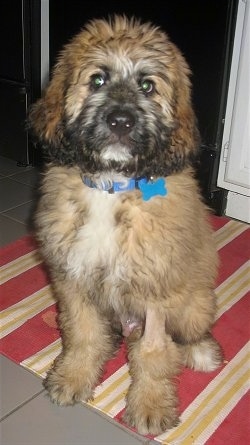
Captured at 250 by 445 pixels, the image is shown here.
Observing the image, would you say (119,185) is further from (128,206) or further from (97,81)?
(97,81)

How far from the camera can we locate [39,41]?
3594 millimetres

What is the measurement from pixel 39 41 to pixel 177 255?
2559 mm

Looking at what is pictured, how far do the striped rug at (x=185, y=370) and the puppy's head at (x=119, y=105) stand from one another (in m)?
0.85

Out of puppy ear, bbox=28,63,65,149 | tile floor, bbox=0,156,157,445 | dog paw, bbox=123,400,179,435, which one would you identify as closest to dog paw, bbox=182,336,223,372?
dog paw, bbox=123,400,179,435

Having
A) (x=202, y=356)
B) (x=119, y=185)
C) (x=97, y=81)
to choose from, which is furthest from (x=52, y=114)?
(x=202, y=356)

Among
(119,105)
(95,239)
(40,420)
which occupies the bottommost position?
(40,420)

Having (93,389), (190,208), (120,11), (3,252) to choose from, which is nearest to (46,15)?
(120,11)

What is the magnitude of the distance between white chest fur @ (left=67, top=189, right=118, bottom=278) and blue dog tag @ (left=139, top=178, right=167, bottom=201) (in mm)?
91

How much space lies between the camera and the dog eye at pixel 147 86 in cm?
151

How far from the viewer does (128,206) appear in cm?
162

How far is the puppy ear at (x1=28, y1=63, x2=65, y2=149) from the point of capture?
157 centimetres

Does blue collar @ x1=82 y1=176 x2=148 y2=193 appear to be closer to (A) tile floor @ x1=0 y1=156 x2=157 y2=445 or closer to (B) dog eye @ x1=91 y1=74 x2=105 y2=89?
(B) dog eye @ x1=91 y1=74 x2=105 y2=89

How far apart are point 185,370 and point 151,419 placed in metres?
0.34

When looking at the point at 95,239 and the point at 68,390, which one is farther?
the point at 68,390
